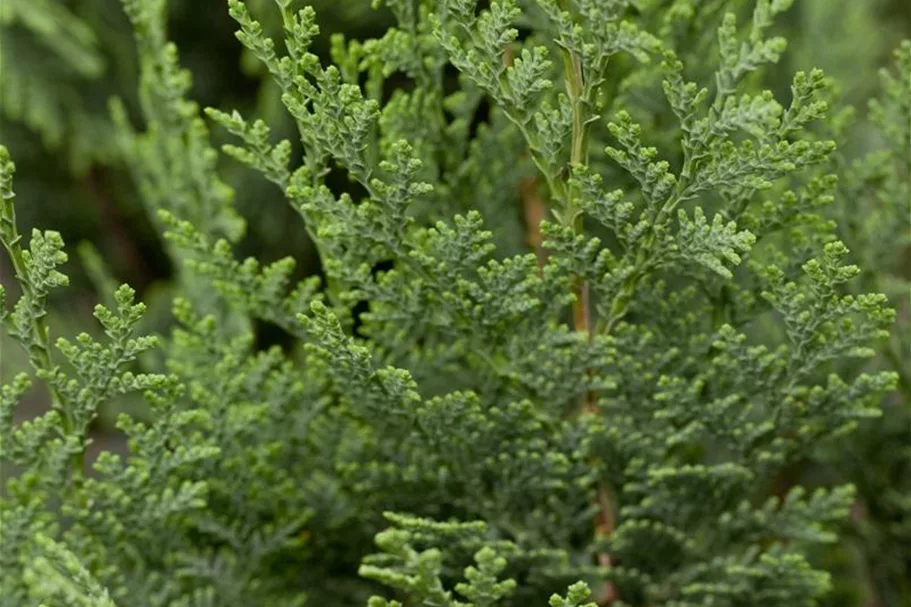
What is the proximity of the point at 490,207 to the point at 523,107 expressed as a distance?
1.09 ft

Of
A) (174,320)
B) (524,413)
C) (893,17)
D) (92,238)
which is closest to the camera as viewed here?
(524,413)

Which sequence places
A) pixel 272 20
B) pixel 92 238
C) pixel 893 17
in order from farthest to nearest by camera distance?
pixel 893 17
pixel 92 238
pixel 272 20

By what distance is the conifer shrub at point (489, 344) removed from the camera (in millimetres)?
1010

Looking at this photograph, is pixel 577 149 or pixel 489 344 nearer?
pixel 577 149

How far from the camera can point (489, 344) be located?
117 centimetres

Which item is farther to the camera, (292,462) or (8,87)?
(8,87)

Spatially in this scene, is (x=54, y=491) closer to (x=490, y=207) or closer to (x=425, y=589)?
(x=425, y=589)

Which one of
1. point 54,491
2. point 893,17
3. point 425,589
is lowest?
point 425,589

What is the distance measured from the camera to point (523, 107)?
1.03 m

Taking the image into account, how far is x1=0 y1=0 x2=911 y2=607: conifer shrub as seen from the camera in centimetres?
101

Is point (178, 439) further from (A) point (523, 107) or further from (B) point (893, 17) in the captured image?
(B) point (893, 17)

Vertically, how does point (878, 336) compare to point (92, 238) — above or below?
below

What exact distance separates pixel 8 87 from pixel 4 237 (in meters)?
1.14

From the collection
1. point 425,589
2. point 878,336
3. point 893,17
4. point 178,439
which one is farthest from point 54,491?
point 893,17
